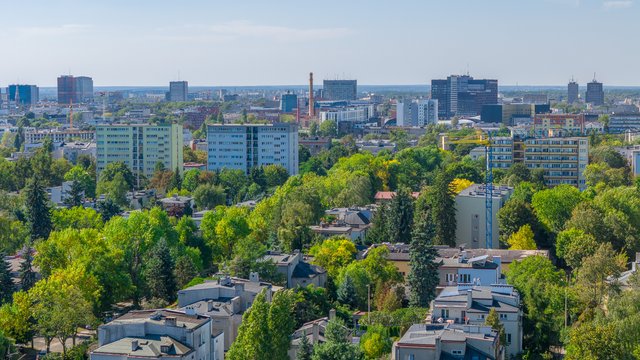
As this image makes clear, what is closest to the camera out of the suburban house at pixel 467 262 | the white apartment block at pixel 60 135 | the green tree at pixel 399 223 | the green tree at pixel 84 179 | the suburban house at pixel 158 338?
the suburban house at pixel 158 338

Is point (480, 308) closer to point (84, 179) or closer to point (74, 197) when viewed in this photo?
point (74, 197)

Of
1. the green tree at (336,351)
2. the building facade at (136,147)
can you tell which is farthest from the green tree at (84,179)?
the green tree at (336,351)

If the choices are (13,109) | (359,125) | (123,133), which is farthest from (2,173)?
(13,109)

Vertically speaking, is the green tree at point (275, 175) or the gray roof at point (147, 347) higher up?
the green tree at point (275, 175)

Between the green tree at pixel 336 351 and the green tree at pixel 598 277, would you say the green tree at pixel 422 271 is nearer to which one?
the green tree at pixel 598 277

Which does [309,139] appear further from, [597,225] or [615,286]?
[615,286]

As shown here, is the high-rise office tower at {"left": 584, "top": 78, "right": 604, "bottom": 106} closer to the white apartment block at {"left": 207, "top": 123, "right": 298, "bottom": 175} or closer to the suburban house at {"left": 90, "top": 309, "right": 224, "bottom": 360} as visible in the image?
the white apartment block at {"left": 207, "top": 123, "right": 298, "bottom": 175}
